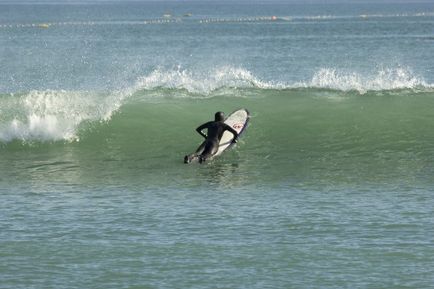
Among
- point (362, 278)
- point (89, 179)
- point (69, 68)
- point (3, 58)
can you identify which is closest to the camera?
point (362, 278)

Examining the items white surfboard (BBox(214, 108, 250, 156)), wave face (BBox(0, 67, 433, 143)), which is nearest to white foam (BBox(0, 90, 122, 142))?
wave face (BBox(0, 67, 433, 143))

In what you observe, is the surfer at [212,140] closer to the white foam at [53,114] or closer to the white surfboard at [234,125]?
the white surfboard at [234,125]

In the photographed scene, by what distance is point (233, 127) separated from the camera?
905 inches

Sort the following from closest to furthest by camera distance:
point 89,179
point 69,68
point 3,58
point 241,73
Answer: point 89,179 < point 241,73 < point 69,68 < point 3,58

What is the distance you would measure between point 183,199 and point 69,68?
34005 millimetres

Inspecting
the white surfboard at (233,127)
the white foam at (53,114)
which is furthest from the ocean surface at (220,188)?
the white surfboard at (233,127)

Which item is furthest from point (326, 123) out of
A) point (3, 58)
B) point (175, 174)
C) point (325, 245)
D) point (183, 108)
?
point (3, 58)

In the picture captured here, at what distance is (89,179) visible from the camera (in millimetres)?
19016

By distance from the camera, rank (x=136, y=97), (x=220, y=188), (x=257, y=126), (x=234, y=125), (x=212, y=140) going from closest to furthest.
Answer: (x=220, y=188), (x=212, y=140), (x=234, y=125), (x=257, y=126), (x=136, y=97)

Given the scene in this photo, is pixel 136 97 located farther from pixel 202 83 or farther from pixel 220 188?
pixel 220 188

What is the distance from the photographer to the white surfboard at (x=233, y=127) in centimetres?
2020

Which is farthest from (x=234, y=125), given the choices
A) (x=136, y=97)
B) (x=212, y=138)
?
(x=136, y=97)

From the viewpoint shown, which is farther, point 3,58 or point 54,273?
point 3,58

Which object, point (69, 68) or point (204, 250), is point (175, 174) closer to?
point (204, 250)
